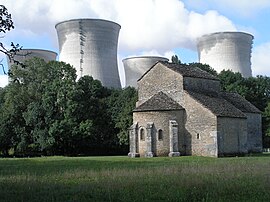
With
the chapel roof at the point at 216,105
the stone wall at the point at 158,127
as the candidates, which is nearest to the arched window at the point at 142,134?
the stone wall at the point at 158,127

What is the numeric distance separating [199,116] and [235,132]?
4220 mm

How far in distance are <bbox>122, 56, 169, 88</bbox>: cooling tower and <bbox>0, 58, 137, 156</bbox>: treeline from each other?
3701mm

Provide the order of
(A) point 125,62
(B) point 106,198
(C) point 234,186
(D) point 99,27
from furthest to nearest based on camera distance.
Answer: (A) point 125,62 → (D) point 99,27 → (C) point 234,186 → (B) point 106,198

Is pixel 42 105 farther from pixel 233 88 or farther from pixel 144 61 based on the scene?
pixel 233 88

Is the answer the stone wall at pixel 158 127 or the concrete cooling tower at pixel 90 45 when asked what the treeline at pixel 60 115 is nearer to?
the concrete cooling tower at pixel 90 45

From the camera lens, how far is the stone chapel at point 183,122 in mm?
47625

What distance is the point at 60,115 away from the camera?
197ft

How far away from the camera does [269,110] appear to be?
70375 millimetres

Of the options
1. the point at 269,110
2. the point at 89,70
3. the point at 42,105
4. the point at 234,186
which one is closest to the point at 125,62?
the point at 89,70

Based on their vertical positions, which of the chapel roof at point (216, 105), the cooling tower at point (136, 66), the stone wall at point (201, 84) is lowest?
the chapel roof at point (216, 105)

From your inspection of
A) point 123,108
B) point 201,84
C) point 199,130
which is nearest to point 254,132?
point 201,84

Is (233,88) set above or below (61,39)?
below

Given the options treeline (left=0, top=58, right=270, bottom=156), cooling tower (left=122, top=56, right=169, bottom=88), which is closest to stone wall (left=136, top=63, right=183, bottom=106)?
treeline (left=0, top=58, right=270, bottom=156)

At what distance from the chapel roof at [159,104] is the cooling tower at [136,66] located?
16.7 m
